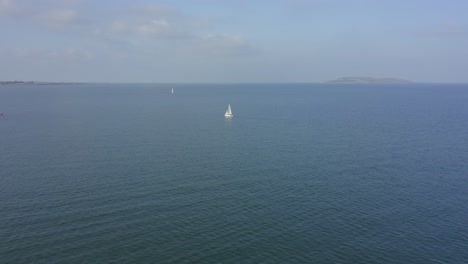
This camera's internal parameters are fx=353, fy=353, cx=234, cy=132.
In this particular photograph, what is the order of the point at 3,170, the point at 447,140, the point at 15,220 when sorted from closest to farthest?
the point at 15,220 < the point at 3,170 < the point at 447,140

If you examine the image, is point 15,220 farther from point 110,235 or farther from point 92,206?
point 110,235

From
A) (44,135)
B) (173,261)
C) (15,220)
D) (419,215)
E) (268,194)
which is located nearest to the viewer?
(173,261)

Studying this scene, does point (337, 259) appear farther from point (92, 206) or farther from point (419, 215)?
point (92, 206)

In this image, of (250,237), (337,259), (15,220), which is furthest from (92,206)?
(337,259)

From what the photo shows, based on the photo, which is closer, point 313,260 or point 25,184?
point 313,260

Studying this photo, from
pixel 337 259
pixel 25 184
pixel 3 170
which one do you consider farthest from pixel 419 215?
pixel 3 170

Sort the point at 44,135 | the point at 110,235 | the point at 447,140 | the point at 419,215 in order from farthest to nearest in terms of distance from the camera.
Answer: the point at 44,135 < the point at 447,140 < the point at 419,215 < the point at 110,235
